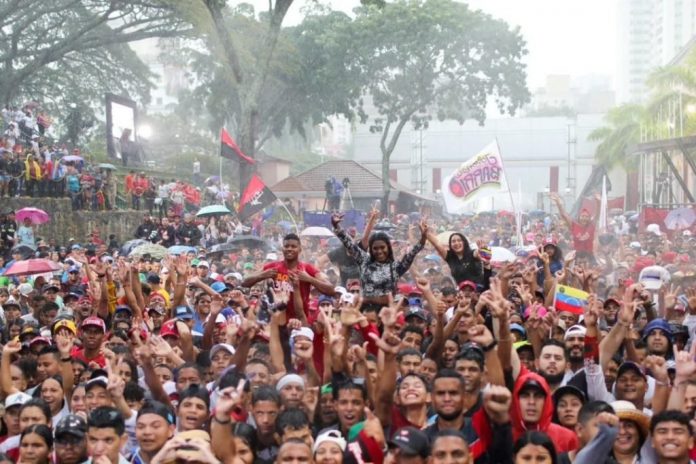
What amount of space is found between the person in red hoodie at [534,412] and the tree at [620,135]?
44.2 meters

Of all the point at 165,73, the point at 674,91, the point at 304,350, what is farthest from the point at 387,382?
the point at 165,73

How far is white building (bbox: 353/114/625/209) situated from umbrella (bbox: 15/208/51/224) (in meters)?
38.3

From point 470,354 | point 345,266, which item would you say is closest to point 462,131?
point 345,266

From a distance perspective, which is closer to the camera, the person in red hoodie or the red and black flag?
the person in red hoodie

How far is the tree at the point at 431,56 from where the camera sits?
34.8 metres

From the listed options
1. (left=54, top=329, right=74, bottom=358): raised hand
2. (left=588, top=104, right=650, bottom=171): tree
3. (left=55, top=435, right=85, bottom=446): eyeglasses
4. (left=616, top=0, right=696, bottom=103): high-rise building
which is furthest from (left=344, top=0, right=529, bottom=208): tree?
(left=616, top=0, right=696, bottom=103): high-rise building

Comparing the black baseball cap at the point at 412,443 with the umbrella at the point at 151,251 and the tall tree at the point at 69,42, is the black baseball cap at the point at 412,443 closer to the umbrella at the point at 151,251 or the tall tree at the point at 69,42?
the umbrella at the point at 151,251

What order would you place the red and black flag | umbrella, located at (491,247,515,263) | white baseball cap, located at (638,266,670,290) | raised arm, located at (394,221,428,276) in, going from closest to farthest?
raised arm, located at (394,221,428,276)
white baseball cap, located at (638,266,670,290)
umbrella, located at (491,247,515,263)
the red and black flag

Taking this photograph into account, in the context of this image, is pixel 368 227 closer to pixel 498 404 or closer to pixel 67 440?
pixel 67 440

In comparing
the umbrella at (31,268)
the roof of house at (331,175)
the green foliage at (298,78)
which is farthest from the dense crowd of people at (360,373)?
the roof of house at (331,175)

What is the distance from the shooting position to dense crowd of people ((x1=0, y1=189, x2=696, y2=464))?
465 centimetres

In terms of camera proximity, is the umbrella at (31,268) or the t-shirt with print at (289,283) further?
the umbrella at (31,268)

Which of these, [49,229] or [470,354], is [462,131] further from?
[470,354]

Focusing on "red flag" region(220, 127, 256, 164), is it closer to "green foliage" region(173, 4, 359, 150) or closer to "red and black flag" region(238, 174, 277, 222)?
"red and black flag" region(238, 174, 277, 222)
